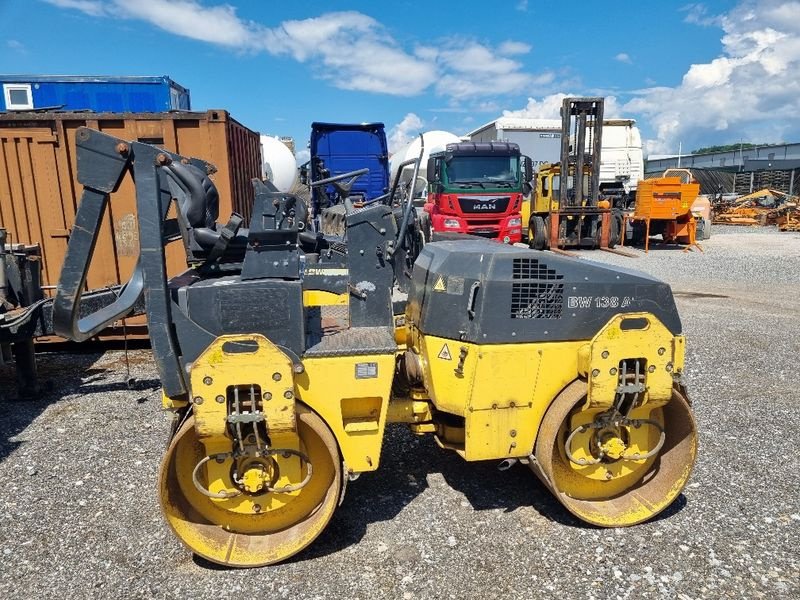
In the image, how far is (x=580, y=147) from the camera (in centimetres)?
1511

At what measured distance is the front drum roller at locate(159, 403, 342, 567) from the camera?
2814 millimetres

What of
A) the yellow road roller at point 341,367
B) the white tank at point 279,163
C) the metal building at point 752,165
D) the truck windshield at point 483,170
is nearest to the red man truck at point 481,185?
the truck windshield at point 483,170

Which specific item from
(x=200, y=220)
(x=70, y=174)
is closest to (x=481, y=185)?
(x=70, y=174)

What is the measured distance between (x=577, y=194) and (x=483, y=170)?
447 cm

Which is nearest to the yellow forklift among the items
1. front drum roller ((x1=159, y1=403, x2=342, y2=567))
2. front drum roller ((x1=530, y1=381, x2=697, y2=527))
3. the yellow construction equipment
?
the yellow construction equipment

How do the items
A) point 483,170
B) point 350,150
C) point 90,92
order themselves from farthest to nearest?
point 350,150, point 90,92, point 483,170

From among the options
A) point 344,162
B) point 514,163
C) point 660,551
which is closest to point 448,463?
point 660,551

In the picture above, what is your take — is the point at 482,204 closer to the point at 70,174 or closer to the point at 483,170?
the point at 483,170

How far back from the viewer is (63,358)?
6.46 metres

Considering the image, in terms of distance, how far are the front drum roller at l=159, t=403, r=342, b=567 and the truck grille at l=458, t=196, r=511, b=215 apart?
9649 millimetres

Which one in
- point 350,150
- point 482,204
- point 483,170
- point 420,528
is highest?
point 350,150

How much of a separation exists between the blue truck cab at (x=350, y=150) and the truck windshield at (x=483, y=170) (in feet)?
8.04

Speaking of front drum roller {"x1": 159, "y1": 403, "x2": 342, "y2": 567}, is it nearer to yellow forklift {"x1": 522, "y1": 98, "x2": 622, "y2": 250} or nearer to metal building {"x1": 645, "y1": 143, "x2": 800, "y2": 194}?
yellow forklift {"x1": 522, "y1": 98, "x2": 622, "y2": 250}

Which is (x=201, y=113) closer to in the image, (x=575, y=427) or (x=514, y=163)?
(x=575, y=427)
